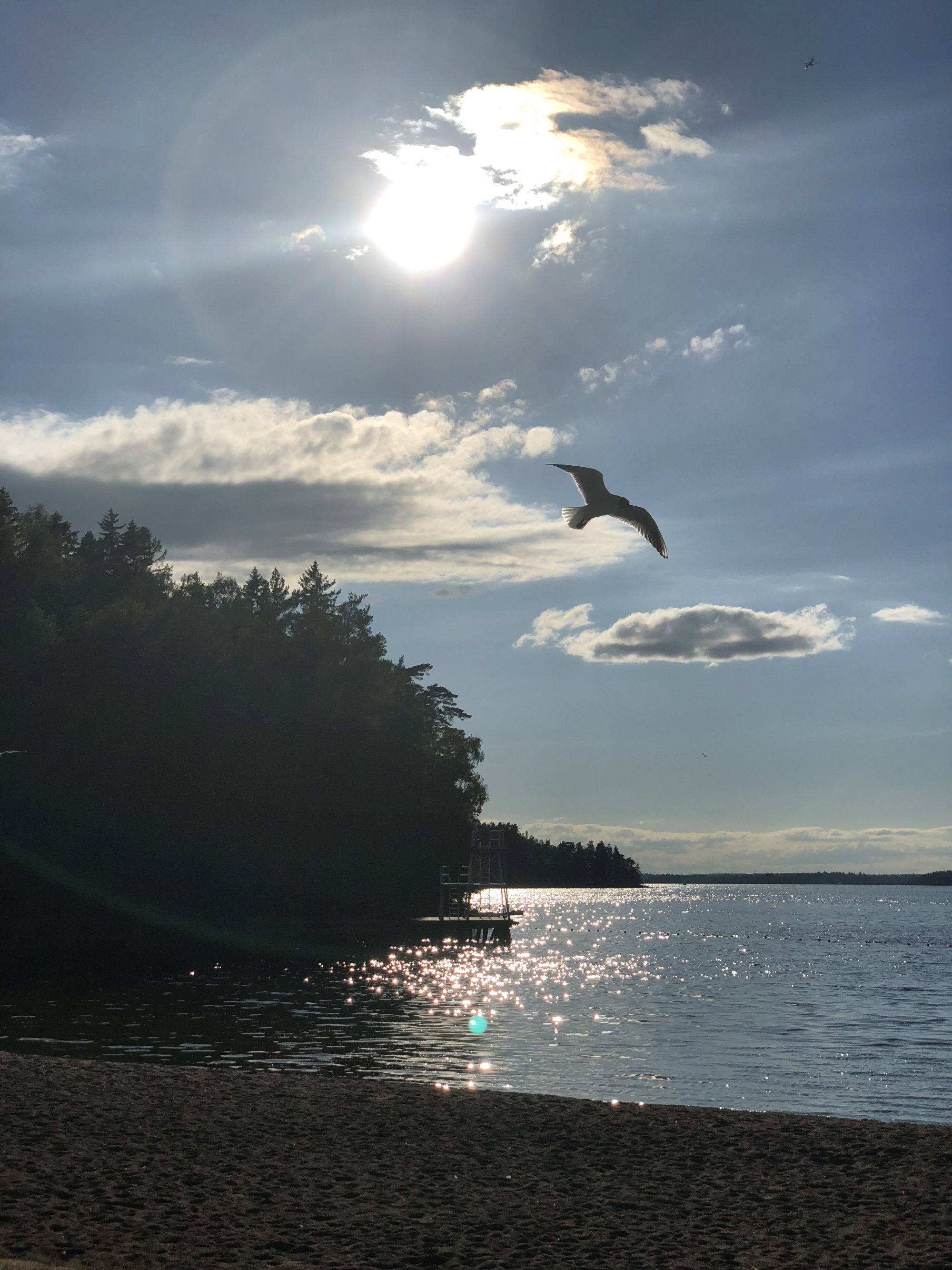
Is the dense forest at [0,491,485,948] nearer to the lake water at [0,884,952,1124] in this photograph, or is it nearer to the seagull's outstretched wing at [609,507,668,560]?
the lake water at [0,884,952,1124]

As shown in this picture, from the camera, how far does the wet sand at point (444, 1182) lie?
10477 mm

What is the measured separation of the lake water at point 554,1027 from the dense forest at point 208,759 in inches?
424

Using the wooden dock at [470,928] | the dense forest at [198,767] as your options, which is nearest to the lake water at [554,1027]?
the wooden dock at [470,928]

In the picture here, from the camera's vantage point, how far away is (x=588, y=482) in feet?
50.9

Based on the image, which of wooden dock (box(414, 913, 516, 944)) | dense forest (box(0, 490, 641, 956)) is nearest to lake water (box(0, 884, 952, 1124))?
wooden dock (box(414, 913, 516, 944))

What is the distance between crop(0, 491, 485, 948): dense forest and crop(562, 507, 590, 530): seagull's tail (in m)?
49.4

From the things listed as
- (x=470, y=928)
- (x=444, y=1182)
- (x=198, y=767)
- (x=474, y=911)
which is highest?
(x=198, y=767)

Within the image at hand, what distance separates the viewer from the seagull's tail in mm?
15070

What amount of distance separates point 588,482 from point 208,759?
2275 inches

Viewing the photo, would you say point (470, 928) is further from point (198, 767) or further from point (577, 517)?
point (577, 517)

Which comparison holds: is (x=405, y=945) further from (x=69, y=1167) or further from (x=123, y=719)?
(x=69, y=1167)

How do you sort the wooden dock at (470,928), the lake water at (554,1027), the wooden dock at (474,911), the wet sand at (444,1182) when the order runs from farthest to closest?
the wooden dock at (474,911) < the wooden dock at (470,928) < the lake water at (554,1027) < the wet sand at (444,1182)

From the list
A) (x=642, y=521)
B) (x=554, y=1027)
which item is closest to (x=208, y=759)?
(x=554, y=1027)

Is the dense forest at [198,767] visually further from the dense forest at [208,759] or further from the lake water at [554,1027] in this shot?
the lake water at [554,1027]
